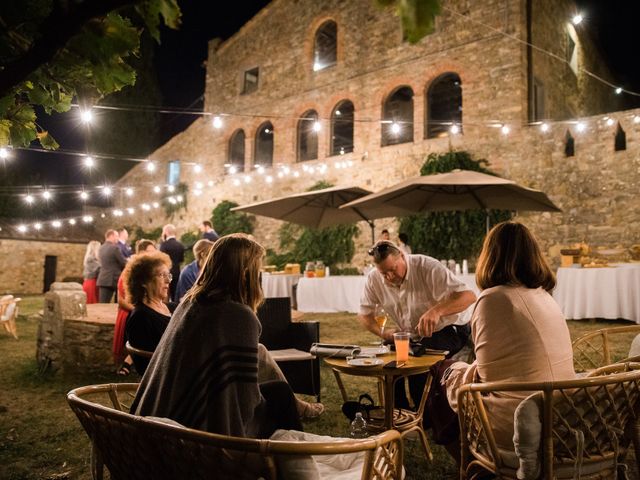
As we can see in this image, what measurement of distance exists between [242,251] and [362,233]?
33.0 feet

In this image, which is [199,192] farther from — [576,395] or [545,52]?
[576,395]

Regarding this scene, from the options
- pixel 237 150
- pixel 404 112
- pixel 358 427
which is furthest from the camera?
pixel 237 150

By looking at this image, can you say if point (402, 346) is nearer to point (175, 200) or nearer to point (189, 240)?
point (189, 240)

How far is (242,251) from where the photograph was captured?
170cm

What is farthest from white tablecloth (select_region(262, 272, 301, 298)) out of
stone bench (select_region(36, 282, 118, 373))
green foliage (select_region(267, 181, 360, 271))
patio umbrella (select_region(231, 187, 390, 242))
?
stone bench (select_region(36, 282, 118, 373))

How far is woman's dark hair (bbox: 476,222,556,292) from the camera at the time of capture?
182 cm

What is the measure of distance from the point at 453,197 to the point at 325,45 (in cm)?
952

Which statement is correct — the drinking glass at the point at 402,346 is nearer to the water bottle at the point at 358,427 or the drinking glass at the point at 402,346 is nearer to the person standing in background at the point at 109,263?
the water bottle at the point at 358,427

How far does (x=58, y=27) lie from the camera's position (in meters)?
1.00

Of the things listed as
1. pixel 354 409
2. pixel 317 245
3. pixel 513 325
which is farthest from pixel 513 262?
pixel 317 245

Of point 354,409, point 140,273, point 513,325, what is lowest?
point 354,409

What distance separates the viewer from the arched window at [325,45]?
1327 centimetres

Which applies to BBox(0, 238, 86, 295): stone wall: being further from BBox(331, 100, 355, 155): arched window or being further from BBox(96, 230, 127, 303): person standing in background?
BBox(96, 230, 127, 303): person standing in background

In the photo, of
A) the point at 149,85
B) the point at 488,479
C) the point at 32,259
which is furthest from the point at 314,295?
the point at 149,85
